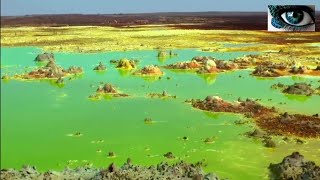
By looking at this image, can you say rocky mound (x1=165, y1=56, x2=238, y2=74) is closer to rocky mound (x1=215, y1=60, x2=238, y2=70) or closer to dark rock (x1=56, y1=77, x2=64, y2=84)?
rocky mound (x1=215, y1=60, x2=238, y2=70)

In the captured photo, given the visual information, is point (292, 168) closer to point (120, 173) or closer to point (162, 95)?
point (120, 173)

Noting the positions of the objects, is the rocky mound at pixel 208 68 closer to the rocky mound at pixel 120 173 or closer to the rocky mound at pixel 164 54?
the rocky mound at pixel 164 54

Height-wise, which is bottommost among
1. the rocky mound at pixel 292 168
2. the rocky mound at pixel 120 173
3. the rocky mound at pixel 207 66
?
the rocky mound at pixel 292 168

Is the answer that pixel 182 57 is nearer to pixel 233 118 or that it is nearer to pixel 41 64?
pixel 41 64

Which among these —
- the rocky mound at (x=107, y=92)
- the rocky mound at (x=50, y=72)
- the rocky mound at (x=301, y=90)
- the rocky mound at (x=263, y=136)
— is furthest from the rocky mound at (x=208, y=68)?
the rocky mound at (x=263, y=136)

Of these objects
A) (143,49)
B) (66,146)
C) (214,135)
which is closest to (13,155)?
(66,146)

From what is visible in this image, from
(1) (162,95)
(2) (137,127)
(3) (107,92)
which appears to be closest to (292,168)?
(2) (137,127)
